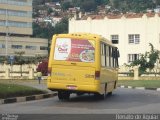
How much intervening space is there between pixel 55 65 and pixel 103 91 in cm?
271

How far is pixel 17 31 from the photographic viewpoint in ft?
430

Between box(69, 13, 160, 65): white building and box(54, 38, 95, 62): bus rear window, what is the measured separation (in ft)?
175

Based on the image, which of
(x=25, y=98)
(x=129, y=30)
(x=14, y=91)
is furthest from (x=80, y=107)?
(x=129, y=30)

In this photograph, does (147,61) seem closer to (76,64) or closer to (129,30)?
(129,30)

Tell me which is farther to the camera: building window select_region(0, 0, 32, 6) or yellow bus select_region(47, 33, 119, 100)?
building window select_region(0, 0, 32, 6)

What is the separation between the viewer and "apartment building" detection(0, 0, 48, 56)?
125m

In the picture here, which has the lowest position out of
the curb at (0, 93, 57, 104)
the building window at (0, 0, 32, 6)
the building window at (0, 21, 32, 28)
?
the curb at (0, 93, 57, 104)

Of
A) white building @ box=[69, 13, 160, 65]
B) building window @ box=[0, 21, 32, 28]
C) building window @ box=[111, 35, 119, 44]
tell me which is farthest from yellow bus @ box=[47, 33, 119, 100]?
building window @ box=[0, 21, 32, 28]

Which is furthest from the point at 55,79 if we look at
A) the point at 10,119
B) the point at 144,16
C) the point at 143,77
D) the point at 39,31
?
the point at 39,31

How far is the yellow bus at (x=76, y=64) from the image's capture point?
73.6 ft

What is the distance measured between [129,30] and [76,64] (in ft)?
181

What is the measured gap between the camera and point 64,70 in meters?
22.5

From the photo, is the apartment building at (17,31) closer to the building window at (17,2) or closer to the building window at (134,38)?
the building window at (17,2)

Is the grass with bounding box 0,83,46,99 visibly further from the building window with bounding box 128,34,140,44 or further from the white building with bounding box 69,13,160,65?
the building window with bounding box 128,34,140,44
